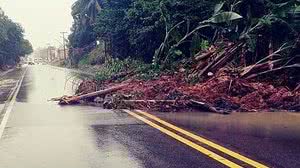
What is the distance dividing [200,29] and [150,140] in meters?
16.2

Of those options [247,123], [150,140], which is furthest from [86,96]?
[150,140]

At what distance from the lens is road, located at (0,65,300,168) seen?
5840mm

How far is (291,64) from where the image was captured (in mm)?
13734

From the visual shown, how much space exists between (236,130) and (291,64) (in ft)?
20.9

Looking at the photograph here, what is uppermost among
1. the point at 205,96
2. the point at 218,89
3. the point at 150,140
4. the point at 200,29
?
the point at 200,29

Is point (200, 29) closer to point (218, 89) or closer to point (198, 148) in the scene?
point (218, 89)

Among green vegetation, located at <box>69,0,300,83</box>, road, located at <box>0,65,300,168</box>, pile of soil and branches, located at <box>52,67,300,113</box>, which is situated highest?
green vegetation, located at <box>69,0,300,83</box>

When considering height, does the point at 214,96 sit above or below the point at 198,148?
above

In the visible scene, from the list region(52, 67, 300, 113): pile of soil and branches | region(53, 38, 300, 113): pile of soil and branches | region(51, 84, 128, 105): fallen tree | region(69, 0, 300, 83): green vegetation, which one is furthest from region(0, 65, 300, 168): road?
region(69, 0, 300, 83): green vegetation

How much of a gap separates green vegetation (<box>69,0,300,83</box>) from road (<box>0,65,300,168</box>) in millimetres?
4460

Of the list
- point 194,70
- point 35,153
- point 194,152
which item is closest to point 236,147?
point 194,152

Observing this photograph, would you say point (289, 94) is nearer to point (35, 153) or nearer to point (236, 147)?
point (236, 147)

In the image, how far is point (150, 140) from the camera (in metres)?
7.34

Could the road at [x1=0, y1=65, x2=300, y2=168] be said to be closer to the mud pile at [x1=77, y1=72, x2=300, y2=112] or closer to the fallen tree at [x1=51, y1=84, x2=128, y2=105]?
the mud pile at [x1=77, y1=72, x2=300, y2=112]
